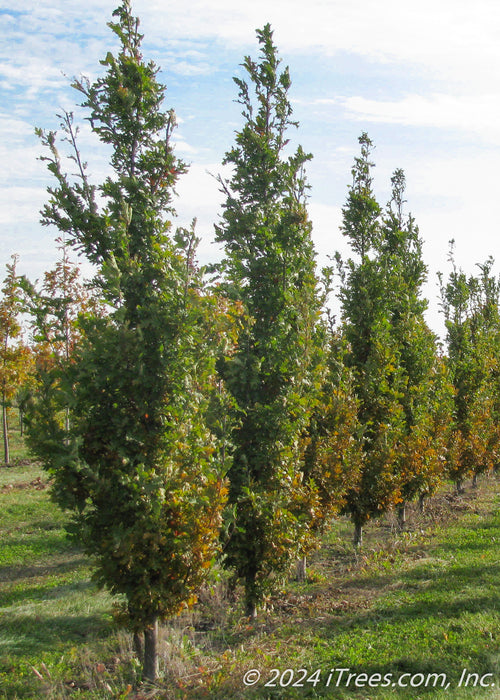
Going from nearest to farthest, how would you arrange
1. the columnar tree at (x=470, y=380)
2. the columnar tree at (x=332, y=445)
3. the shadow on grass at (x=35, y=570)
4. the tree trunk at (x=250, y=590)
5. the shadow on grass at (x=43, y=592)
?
the tree trunk at (x=250, y=590)
the shadow on grass at (x=43, y=592)
the columnar tree at (x=332, y=445)
the shadow on grass at (x=35, y=570)
the columnar tree at (x=470, y=380)

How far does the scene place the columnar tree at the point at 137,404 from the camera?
515 cm

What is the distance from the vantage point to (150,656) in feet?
18.9

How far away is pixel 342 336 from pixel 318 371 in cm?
356

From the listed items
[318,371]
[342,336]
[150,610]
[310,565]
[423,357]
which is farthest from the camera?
[423,357]

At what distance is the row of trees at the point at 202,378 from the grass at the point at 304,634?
21.2 inches

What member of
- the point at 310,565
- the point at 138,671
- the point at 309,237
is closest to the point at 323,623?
the point at 138,671

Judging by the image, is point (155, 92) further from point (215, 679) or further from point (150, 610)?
point (215, 679)

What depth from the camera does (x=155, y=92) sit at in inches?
243

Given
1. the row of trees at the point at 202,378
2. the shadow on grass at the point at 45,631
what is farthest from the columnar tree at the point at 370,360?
the shadow on grass at the point at 45,631

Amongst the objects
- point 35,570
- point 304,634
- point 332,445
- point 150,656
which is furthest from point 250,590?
point 35,570

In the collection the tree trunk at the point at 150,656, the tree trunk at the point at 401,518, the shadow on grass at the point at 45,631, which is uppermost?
the tree trunk at the point at 150,656

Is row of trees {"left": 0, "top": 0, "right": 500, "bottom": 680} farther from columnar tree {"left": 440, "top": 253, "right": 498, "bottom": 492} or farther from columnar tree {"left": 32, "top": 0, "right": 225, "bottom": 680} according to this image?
columnar tree {"left": 440, "top": 253, "right": 498, "bottom": 492}

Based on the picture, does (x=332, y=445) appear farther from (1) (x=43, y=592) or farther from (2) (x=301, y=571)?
(1) (x=43, y=592)

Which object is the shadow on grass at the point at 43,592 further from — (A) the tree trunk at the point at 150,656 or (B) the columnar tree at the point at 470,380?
(B) the columnar tree at the point at 470,380
